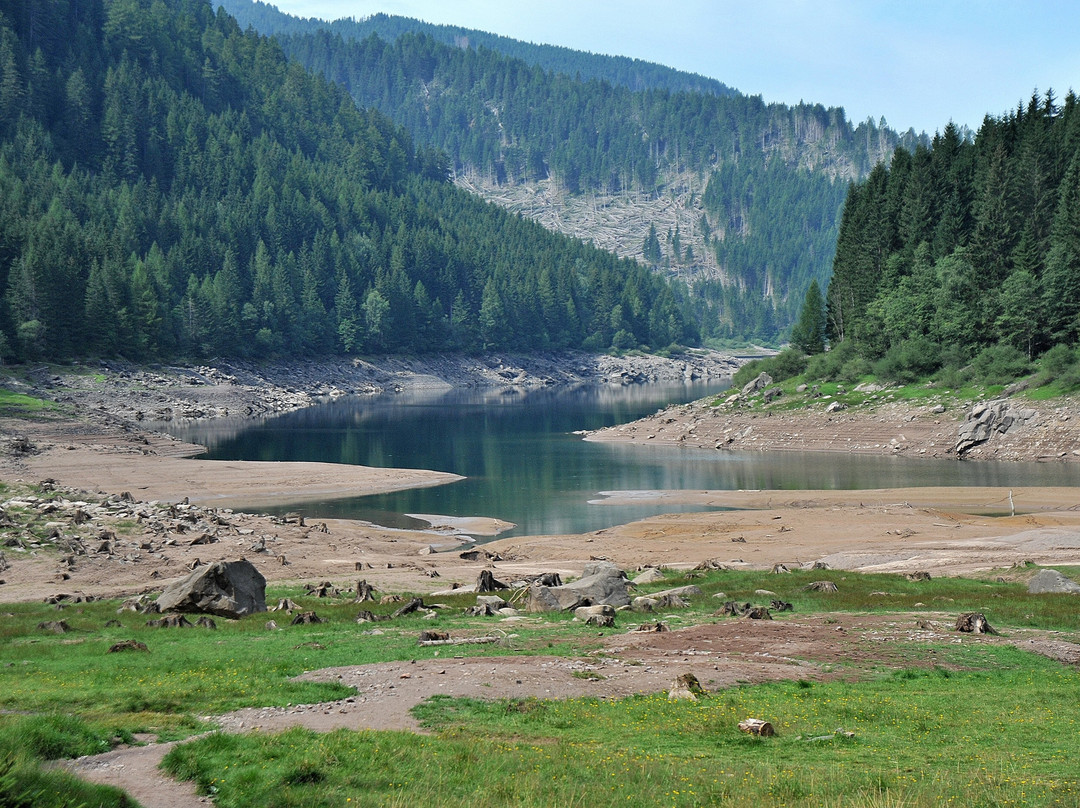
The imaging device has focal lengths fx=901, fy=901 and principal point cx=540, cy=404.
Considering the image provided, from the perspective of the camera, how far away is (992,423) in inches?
3031

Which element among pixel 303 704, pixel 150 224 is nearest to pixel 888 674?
pixel 303 704

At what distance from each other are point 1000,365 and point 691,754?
78607 millimetres

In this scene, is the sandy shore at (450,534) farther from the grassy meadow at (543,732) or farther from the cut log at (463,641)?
the grassy meadow at (543,732)

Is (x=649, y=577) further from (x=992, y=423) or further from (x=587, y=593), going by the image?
(x=992, y=423)

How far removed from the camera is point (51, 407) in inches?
3538

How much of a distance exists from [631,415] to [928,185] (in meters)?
45.5

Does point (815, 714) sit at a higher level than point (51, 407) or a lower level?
lower

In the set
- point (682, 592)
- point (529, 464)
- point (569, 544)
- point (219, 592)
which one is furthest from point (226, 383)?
point (682, 592)

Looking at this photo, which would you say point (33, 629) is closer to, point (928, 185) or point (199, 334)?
point (928, 185)

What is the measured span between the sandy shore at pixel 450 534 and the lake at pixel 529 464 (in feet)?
10.9

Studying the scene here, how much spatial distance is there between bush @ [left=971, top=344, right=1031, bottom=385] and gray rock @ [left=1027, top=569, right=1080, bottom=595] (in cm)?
5576

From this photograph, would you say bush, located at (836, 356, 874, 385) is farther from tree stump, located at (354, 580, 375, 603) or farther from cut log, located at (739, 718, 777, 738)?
cut log, located at (739, 718, 777, 738)

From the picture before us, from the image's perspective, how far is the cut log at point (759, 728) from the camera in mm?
15570

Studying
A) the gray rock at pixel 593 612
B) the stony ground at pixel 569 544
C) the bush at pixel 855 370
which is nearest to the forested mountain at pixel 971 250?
the bush at pixel 855 370
